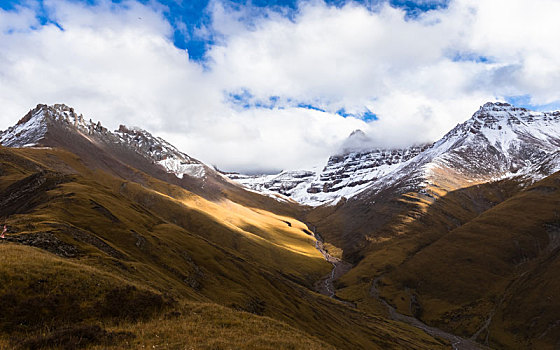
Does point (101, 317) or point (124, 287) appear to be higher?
point (124, 287)

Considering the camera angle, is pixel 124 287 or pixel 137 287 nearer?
pixel 124 287

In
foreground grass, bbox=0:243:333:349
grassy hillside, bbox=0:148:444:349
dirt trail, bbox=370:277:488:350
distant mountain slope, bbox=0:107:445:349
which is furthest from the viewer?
dirt trail, bbox=370:277:488:350

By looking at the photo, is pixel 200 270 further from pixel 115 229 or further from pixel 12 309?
pixel 12 309

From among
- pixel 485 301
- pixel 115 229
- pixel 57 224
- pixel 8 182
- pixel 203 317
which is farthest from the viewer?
pixel 485 301

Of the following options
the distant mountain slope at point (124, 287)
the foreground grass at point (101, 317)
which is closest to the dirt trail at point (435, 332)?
the distant mountain slope at point (124, 287)

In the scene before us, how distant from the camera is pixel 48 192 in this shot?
9944 centimetres

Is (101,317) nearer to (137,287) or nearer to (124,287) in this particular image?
(124,287)

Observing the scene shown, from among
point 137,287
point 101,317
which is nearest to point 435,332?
point 137,287

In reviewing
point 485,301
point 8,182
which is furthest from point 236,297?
point 485,301

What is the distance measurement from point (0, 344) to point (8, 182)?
149 metres

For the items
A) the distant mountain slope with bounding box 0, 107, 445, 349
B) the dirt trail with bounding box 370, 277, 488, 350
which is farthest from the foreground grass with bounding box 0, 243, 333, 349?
the dirt trail with bounding box 370, 277, 488, 350

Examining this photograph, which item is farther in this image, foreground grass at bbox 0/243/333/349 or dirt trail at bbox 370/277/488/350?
dirt trail at bbox 370/277/488/350

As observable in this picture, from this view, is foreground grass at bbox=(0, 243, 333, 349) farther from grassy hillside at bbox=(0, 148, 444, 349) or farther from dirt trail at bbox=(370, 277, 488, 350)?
dirt trail at bbox=(370, 277, 488, 350)

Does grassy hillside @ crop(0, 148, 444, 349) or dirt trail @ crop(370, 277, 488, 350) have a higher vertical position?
grassy hillside @ crop(0, 148, 444, 349)
